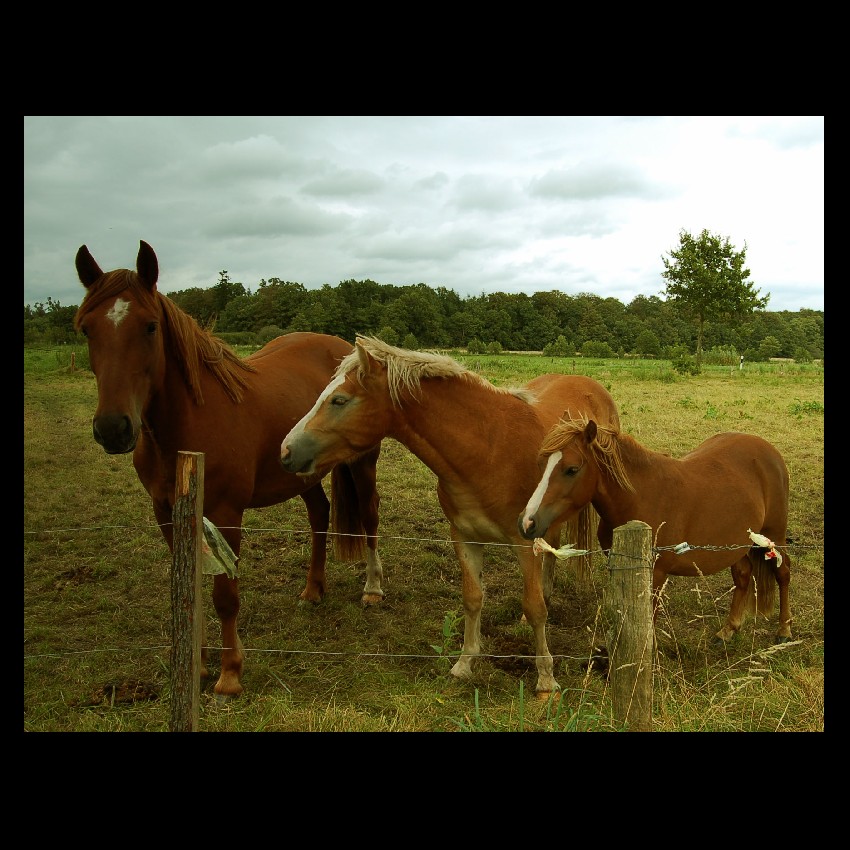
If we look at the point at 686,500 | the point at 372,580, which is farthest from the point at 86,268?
the point at 686,500

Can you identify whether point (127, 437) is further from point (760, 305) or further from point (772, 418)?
point (760, 305)

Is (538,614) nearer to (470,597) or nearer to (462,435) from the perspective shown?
(470,597)

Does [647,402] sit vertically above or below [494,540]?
above

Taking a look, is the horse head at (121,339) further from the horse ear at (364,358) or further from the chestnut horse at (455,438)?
Result: the horse ear at (364,358)

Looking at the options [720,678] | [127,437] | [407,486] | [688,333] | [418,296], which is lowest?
[720,678]

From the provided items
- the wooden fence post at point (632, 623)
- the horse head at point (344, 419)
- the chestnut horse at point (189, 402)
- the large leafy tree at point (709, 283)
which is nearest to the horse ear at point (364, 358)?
the horse head at point (344, 419)

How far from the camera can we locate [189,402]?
3682 millimetres

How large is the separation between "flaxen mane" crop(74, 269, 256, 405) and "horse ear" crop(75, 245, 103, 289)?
0.08 m

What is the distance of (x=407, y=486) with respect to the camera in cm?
861

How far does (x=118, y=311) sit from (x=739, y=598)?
4792 millimetres

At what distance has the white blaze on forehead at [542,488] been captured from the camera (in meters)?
3.34

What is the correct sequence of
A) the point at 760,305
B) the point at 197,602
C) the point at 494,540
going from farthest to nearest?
the point at 760,305 < the point at 494,540 < the point at 197,602
